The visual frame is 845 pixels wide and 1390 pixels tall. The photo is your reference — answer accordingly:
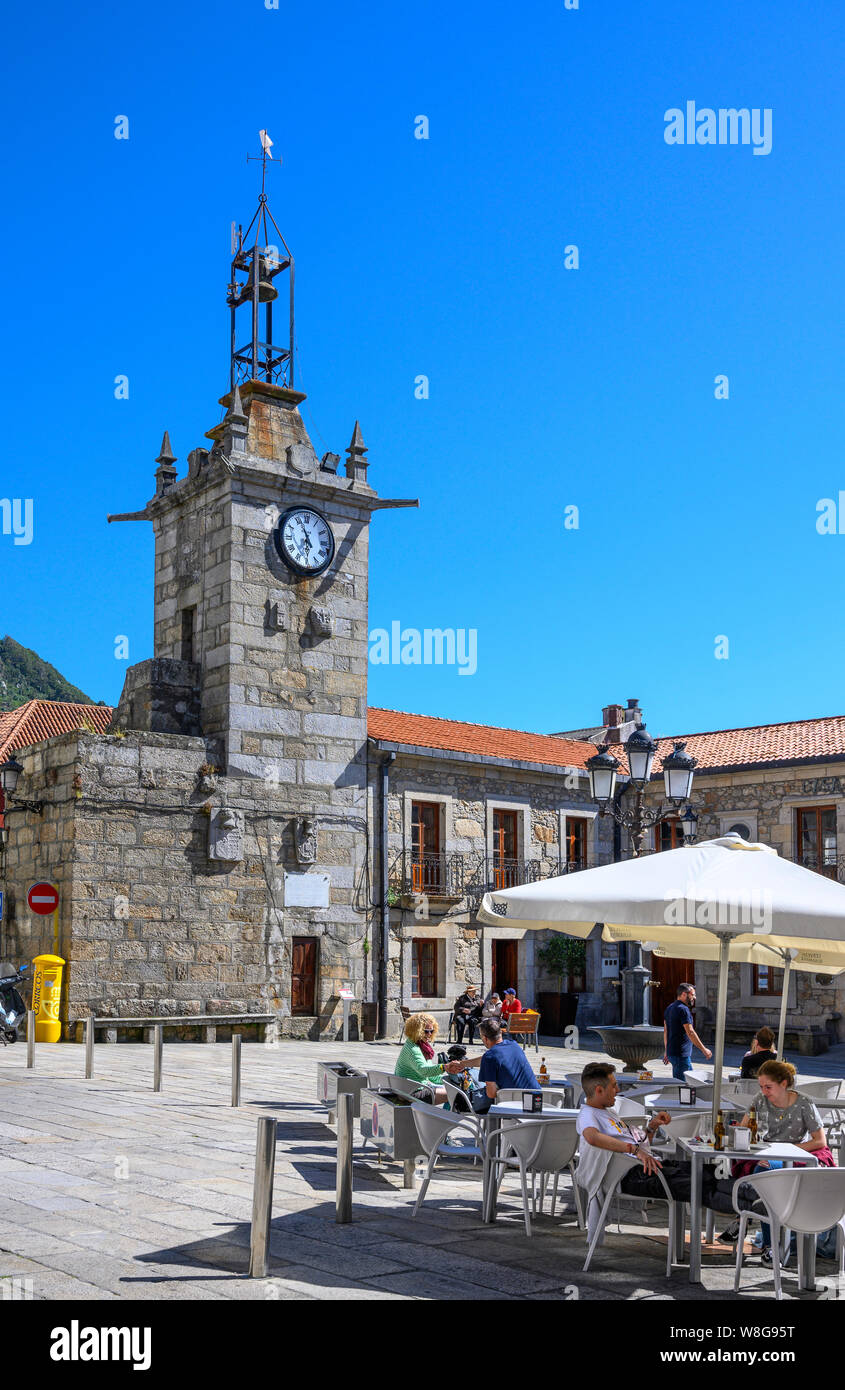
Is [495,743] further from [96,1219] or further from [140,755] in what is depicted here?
[96,1219]

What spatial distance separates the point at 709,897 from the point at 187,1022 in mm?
13364

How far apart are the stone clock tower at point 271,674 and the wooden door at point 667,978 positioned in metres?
7.85

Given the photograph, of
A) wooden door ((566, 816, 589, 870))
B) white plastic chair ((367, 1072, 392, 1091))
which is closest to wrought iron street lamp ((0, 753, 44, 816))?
white plastic chair ((367, 1072, 392, 1091))

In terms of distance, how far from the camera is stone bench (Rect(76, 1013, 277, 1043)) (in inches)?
678

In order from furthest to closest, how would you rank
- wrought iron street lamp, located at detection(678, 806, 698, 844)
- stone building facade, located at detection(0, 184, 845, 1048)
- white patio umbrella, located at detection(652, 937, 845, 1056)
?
stone building facade, located at detection(0, 184, 845, 1048) → wrought iron street lamp, located at detection(678, 806, 698, 844) → white patio umbrella, located at detection(652, 937, 845, 1056)

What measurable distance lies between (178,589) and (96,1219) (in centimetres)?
1533

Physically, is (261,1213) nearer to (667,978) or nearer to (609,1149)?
(609,1149)

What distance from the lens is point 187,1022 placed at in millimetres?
18266

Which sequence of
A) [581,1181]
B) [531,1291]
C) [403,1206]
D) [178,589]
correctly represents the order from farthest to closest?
[178,589] < [403,1206] < [581,1181] < [531,1291]

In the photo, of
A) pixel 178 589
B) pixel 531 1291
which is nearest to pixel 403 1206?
pixel 531 1291

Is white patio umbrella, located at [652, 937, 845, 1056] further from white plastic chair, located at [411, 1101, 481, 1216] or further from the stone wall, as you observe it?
the stone wall

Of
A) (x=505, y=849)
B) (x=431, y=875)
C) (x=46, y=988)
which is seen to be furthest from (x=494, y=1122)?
(x=505, y=849)

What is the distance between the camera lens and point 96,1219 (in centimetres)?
649

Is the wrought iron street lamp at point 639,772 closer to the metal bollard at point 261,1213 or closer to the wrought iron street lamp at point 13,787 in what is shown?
the metal bollard at point 261,1213
